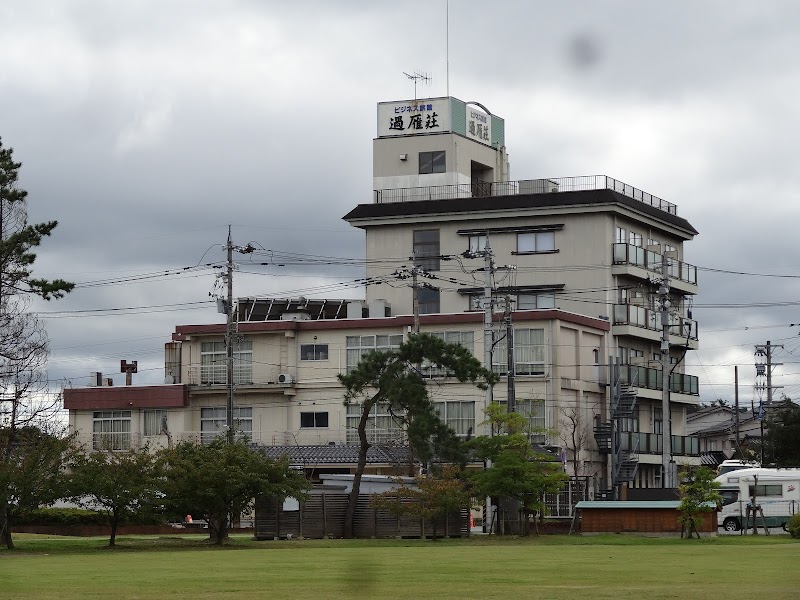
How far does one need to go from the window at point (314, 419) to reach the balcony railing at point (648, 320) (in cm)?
1618

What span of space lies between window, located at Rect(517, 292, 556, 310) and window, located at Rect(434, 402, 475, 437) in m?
7.96

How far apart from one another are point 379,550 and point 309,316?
37604mm

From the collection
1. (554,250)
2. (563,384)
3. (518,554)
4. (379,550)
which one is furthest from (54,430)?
(554,250)

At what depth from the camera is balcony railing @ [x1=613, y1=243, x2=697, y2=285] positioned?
252ft

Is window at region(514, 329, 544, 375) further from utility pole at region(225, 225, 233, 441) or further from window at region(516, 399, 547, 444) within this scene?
utility pole at region(225, 225, 233, 441)

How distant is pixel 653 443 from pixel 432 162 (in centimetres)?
1998

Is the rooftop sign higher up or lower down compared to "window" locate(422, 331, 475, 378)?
higher up

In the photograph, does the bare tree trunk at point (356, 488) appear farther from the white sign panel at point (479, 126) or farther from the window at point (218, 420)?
the white sign panel at point (479, 126)

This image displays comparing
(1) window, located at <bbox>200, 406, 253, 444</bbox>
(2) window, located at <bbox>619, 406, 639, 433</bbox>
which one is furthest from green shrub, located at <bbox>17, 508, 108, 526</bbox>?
(2) window, located at <bbox>619, 406, 639, 433</bbox>

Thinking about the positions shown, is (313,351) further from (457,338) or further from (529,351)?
(529,351)

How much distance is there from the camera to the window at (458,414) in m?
71.9

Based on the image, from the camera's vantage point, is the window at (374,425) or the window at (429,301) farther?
the window at (429,301)

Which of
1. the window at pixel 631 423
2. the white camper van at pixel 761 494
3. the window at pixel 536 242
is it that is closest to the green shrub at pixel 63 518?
the white camper van at pixel 761 494

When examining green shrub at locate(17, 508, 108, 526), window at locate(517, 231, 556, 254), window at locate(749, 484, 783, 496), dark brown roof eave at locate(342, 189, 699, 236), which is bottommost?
green shrub at locate(17, 508, 108, 526)
